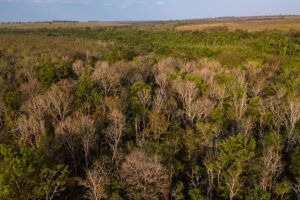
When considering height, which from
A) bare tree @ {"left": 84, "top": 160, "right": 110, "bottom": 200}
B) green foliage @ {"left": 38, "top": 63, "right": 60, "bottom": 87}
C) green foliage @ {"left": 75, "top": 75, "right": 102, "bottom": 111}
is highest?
green foliage @ {"left": 38, "top": 63, "right": 60, "bottom": 87}

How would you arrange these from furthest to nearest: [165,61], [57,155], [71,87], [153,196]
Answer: [165,61] < [71,87] < [57,155] < [153,196]

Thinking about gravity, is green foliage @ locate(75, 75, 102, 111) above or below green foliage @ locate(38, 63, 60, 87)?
below

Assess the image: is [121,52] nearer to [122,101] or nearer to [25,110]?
[122,101]

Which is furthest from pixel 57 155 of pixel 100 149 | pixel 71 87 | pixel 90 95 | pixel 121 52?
pixel 121 52

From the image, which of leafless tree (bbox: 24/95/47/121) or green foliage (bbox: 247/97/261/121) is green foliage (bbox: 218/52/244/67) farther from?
leafless tree (bbox: 24/95/47/121)

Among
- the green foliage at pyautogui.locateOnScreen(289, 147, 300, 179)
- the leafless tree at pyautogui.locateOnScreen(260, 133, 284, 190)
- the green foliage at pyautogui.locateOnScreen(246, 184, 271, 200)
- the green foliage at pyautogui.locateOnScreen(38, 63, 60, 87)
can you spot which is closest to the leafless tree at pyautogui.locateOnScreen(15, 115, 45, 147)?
the green foliage at pyautogui.locateOnScreen(38, 63, 60, 87)

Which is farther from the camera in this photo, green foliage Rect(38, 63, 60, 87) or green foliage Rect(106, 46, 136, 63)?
green foliage Rect(106, 46, 136, 63)

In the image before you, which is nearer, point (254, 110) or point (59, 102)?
point (59, 102)

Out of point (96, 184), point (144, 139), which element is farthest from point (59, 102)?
A: point (96, 184)

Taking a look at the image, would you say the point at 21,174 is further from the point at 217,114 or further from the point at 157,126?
the point at 217,114

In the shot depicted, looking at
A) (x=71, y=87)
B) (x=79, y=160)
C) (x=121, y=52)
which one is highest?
(x=121, y=52)

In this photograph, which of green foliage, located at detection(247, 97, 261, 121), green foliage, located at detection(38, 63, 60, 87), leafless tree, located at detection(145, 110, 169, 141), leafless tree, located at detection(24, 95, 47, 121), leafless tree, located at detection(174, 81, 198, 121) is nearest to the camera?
leafless tree, located at detection(24, 95, 47, 121)
